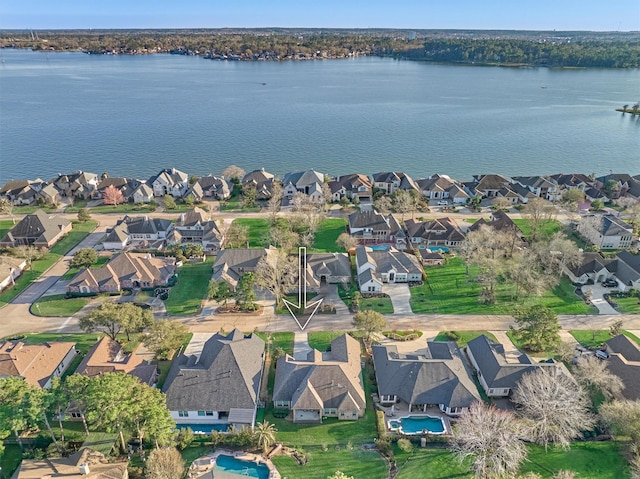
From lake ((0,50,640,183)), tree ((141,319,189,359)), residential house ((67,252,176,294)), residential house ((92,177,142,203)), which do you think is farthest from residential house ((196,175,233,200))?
tree ((141,319,189,359))

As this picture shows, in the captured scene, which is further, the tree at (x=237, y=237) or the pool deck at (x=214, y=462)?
the tree at (x=237, y=237)

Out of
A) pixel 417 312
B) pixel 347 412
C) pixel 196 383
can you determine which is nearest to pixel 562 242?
pixel 417 312

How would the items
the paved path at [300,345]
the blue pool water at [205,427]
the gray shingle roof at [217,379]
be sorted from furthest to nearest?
the paved path at [300,345], the gray shingle roof at [217,379], the blue pool water at [205,427]

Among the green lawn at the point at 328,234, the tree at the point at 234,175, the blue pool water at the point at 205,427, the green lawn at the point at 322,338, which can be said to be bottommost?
the blue pool water at the point at 205,427

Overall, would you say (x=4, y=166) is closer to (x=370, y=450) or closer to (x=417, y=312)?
(x=417, y=312)

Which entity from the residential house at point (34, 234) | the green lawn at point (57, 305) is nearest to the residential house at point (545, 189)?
the green lawn at point (57, 305)

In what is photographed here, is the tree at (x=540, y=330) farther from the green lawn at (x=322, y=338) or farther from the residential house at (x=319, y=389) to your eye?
the green lawn at (x=322, y=338)

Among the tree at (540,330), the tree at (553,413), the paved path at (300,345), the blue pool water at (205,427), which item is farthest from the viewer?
the paved path at (300,345)
